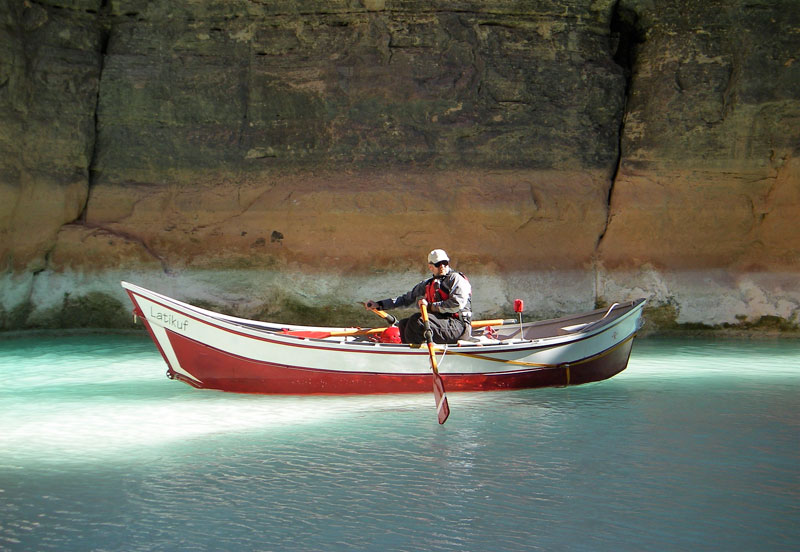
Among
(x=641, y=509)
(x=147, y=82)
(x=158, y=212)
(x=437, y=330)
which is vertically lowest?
(x=641, y=509)

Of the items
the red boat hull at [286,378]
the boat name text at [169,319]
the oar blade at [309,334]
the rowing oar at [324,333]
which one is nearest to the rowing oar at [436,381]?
the red boat hull at [286,378]

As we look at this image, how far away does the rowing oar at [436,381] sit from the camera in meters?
6.80

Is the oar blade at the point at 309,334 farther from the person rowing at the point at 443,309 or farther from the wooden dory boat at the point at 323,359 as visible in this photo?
the person rowing at the point at 443,309

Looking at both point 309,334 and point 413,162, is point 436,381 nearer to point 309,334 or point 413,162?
point 309,334

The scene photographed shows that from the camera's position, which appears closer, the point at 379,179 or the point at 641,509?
the point at 641,509

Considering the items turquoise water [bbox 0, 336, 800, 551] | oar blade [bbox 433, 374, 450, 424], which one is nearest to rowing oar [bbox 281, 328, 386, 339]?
turquoise water [bbox 0, 336, 800, 551]

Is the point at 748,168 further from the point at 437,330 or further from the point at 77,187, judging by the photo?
the point at 77,187

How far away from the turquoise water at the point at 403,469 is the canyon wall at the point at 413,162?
179 inches

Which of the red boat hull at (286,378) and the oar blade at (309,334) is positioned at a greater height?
the oar blade at (309,334)

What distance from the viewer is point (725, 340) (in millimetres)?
12508

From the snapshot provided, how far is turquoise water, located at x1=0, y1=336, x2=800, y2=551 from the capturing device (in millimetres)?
4262

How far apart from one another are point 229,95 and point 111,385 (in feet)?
20.0

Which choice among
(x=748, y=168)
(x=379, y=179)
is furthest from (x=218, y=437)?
(x=748, y=168)

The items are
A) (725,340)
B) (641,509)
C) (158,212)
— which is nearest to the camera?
(641,509)
